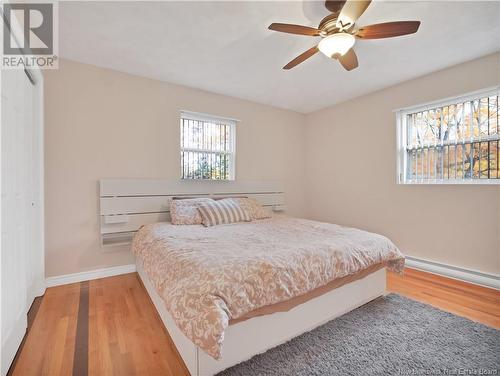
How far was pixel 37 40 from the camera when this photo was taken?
230cm

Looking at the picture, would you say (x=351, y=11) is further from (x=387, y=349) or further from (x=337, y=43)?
(x=387, y=349)

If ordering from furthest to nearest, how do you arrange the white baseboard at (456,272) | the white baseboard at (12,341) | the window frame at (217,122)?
the window frame at (217,122) < the white baseboard at (456,272) < the white baseboard at (12,341)

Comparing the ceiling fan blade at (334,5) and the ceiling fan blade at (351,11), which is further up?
the ceiling fan blade at (334,5)

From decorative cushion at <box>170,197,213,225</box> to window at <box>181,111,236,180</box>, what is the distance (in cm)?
61

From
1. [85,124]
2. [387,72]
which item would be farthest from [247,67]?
[85,124]

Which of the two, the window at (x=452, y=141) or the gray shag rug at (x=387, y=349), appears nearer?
the gray shag rug at (x=387, y=349)

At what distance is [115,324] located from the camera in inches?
74.5

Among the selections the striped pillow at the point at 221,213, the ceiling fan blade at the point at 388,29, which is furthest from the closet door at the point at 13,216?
the ceiling fan blade at the point at 388,29

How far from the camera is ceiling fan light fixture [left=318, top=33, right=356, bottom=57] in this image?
1.82 metres

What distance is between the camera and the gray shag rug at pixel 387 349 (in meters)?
1.43

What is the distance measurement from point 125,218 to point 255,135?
235 cm

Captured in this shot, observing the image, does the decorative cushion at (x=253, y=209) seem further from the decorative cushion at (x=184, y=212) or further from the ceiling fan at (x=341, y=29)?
the ceiling fan at (x=341, y=29)

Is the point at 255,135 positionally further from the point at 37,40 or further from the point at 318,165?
the point at 37,40

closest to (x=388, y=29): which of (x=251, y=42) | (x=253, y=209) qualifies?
(x=251, y=42)
